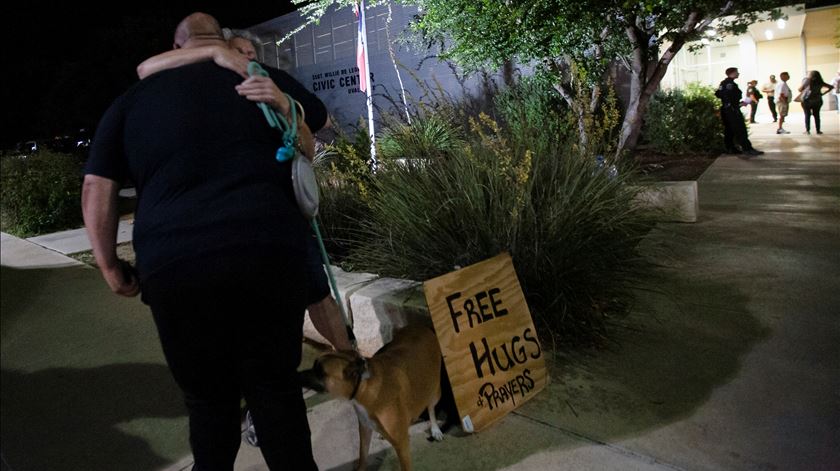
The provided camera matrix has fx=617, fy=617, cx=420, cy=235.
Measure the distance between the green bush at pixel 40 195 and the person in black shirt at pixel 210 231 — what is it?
7531 millimetres

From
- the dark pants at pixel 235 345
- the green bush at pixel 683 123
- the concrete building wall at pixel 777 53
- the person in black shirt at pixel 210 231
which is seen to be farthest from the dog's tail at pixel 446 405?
the concrete building wall at pixel 777 53

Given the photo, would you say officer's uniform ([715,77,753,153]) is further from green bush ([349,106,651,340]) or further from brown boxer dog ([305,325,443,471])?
brown boxer dog ([305,325,443,471])

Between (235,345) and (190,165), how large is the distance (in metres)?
0.54

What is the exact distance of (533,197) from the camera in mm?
4172

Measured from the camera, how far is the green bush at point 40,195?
8438 millimetres

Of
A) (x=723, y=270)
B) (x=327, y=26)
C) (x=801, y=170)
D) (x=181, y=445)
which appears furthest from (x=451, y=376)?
(x=327, y=26)

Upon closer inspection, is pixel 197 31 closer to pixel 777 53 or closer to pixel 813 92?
pixel 813 92

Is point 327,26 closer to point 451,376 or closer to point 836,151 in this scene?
point 836,151

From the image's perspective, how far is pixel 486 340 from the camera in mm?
2949

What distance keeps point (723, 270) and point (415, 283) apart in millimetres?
2554

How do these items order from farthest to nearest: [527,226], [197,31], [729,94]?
[729,94]
[527,226]
[197,31]

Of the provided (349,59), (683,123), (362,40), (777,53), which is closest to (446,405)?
(362,40)

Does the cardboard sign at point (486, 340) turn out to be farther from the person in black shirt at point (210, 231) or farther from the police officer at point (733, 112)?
the police officer at point (733, 112)

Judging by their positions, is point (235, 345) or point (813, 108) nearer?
point (235, 345)
